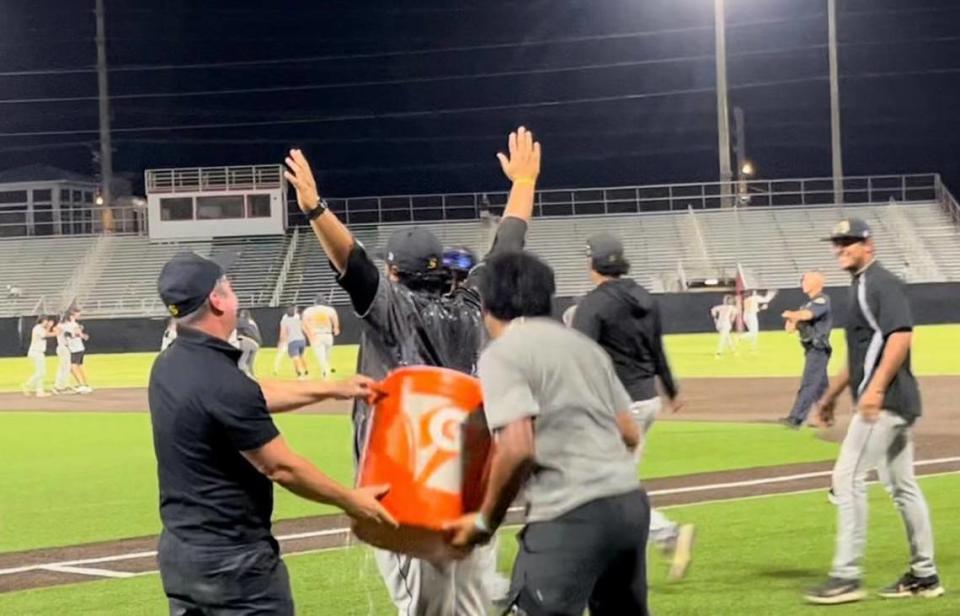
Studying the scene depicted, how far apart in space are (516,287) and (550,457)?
1.92ft

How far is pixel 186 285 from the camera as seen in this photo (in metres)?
5.10

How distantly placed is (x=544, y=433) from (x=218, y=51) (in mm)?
74160

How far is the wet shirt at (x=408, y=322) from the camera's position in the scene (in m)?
6.02

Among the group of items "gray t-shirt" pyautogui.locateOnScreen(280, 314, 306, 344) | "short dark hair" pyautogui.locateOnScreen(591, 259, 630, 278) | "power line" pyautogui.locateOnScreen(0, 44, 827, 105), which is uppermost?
"power line" pyautogui.locateOnScreen(0, 44, 827, 105)

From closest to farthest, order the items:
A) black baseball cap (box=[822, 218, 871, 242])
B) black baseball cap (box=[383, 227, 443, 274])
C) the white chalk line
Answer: black baseball cap (box=[383, 227, 443, 274]) → black baseball cap (box=[822, 218, 871, 242]) → the white chalk line

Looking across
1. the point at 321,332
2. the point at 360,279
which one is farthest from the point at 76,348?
the point at 360,279

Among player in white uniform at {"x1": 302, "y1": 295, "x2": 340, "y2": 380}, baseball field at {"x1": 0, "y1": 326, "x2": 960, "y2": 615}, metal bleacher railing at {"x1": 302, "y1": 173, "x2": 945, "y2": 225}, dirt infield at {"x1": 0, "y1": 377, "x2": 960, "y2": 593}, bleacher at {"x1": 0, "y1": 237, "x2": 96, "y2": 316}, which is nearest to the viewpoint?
baseball field at {"x1": 0, "y1": 326, "x2": 960, "y2": 615}

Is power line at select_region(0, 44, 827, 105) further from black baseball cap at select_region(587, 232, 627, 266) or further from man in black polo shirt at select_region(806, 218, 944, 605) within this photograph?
man in black polo shirt at select_region(806, 218, 944, 605)

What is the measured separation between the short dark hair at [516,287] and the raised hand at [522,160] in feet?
6.15

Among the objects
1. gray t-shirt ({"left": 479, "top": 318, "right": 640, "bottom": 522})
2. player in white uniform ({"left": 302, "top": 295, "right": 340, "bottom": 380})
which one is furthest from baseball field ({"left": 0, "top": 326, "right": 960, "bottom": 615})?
player in white uniform ({"left": 302, "top": 295, "right": 340, "bottom": 380})

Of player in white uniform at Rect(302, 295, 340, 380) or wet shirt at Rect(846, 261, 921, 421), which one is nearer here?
wet shirt at Rect(846, 261, 921, 421)

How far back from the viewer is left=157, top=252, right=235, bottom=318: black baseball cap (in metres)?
5.11

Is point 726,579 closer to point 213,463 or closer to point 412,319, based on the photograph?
point 412,319

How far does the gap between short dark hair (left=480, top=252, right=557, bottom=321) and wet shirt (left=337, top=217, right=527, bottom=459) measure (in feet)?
3.22
